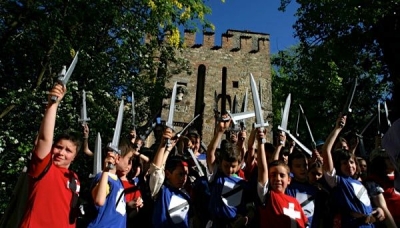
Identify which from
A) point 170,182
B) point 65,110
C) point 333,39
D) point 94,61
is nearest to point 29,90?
point 65,110

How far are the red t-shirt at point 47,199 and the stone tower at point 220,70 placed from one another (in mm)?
19329

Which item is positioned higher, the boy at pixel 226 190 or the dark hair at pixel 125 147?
the dark hair at pixel 125 147

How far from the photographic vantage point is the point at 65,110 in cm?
913

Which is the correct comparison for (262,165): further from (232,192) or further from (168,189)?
(168,189)

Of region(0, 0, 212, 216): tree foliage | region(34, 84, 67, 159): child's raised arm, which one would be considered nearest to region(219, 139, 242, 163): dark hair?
region(34, 84, 67, 159): child's raised arm

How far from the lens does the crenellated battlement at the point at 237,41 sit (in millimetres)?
Answer: 25031

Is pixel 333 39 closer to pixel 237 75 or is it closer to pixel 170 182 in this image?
pixel 170 182

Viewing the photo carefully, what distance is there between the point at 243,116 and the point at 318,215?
1.38 meters

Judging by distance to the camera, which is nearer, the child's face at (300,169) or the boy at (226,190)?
the boy at (226,190)

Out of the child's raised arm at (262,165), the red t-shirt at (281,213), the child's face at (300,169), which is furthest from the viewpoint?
the child's face at (300,169)

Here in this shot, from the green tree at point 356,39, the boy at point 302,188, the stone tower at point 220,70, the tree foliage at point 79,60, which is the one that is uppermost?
the stone tower at point 220,70

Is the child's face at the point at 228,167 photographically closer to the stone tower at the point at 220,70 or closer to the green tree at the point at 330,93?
the green tree at the point at 330,93

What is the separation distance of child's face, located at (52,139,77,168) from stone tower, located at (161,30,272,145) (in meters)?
19.1

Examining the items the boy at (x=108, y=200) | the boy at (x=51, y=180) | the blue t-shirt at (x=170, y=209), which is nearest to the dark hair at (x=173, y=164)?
the blue t-shirt at (x=170, y=209)
